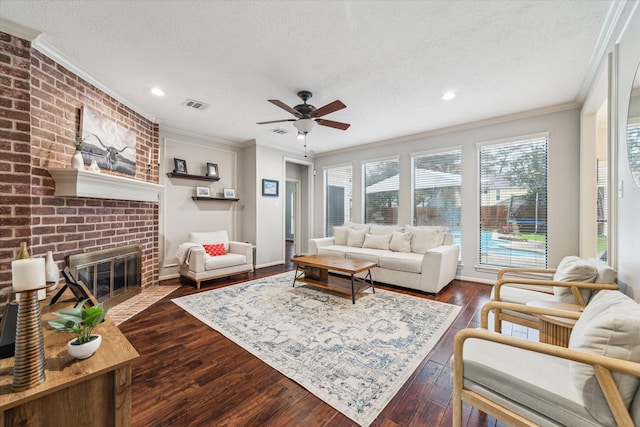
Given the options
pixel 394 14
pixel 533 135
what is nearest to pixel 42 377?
pixel 394 14

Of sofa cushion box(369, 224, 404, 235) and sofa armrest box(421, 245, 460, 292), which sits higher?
sofa cushion box(369, 224, 404, 235)

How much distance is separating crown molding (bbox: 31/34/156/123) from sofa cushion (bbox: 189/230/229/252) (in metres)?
2.13

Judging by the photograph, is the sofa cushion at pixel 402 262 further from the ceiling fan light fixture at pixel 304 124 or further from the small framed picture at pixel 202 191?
the small framed picture at pixel 202 191

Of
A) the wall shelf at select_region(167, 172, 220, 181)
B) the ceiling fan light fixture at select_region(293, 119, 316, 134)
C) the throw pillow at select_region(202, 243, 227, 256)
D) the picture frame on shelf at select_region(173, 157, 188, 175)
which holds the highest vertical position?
the ceiling fan light fixture at select_region(293, 119, 316, 134)

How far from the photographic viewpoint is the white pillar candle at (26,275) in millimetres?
896

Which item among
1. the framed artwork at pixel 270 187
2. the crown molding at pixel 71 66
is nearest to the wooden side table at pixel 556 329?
the crown molding at pixel 71 66

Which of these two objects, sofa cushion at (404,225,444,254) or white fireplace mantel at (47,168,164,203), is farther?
sofa cushion at (404,225,444,254)

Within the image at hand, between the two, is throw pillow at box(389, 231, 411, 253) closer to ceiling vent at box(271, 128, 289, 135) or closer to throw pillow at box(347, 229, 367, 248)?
throw pillow at box(347, 229, 367, 248)

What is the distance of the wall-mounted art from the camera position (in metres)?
2.87

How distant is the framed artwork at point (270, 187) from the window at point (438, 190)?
286 centimetres

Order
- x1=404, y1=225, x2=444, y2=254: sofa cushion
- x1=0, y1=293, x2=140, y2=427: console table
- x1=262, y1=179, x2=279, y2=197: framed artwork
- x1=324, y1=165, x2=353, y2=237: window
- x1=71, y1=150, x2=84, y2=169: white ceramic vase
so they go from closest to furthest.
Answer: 1. x1=0, y1=293, x2=140, y2=427: console table
2. x1=71, y1=150, x2=84, y2=169: white ceramic vase
3. x1=404, y1=225, x2=444, y2=254: sofa cushion
4. x1=262, y1=179, x2=279, y2=197: framed artwork
5. x1=324, y1=165, x2=353, y2=237: window

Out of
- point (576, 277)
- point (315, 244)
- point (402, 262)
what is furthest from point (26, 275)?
point (315, 244)

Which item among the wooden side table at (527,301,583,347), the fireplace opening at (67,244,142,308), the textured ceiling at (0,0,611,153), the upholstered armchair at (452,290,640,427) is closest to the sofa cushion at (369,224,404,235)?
the textured ceiling at (0,0,611,153)

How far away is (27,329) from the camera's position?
91cm
